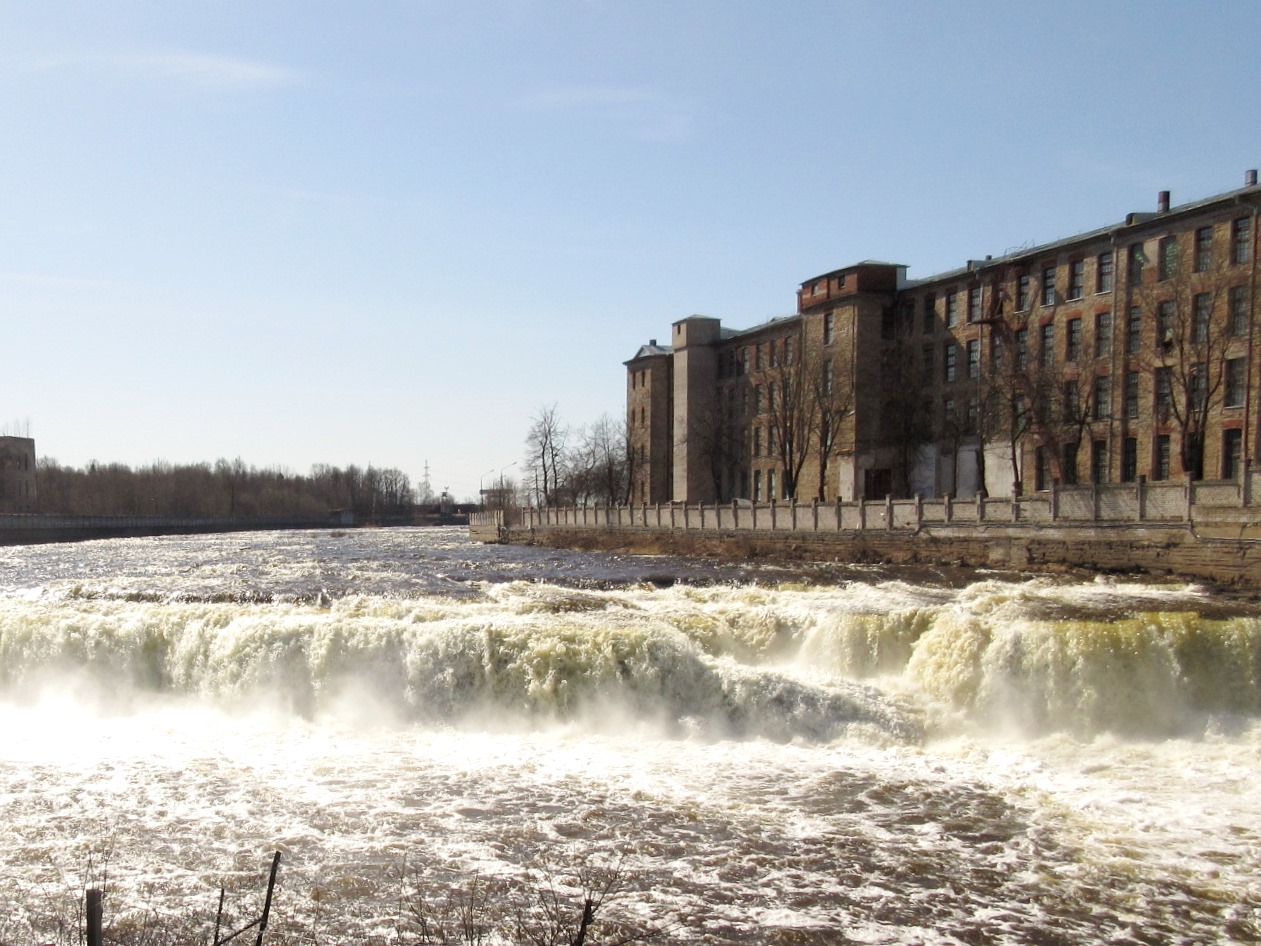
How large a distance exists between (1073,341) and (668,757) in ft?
135

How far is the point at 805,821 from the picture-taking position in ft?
45.8

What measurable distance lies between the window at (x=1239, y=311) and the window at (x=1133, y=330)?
4490mm

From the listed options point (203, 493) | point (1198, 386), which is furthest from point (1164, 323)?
point (203, 493)

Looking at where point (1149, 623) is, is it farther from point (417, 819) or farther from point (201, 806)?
point (201, 806)

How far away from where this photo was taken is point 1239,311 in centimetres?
4353

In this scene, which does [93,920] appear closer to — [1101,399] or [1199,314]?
[1199,314]

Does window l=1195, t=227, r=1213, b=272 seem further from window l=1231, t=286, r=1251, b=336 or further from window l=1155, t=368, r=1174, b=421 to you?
window l=1155, t=368, r=1174, b=421

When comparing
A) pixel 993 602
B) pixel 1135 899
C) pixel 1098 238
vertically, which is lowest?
pixel 1135 899

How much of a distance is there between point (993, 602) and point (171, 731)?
56.2 feet

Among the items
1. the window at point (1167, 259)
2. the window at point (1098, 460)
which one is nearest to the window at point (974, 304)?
the window at point (1098, 460)

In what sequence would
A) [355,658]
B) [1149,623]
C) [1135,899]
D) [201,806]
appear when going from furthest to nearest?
[355,658]
[1149,623]
[201,806]
[1135,899]

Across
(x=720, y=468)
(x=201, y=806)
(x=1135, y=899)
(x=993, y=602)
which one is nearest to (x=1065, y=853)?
(x=1135, y=899)

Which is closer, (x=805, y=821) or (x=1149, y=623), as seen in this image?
(x=805, y=821)

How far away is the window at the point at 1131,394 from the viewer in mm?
48219
